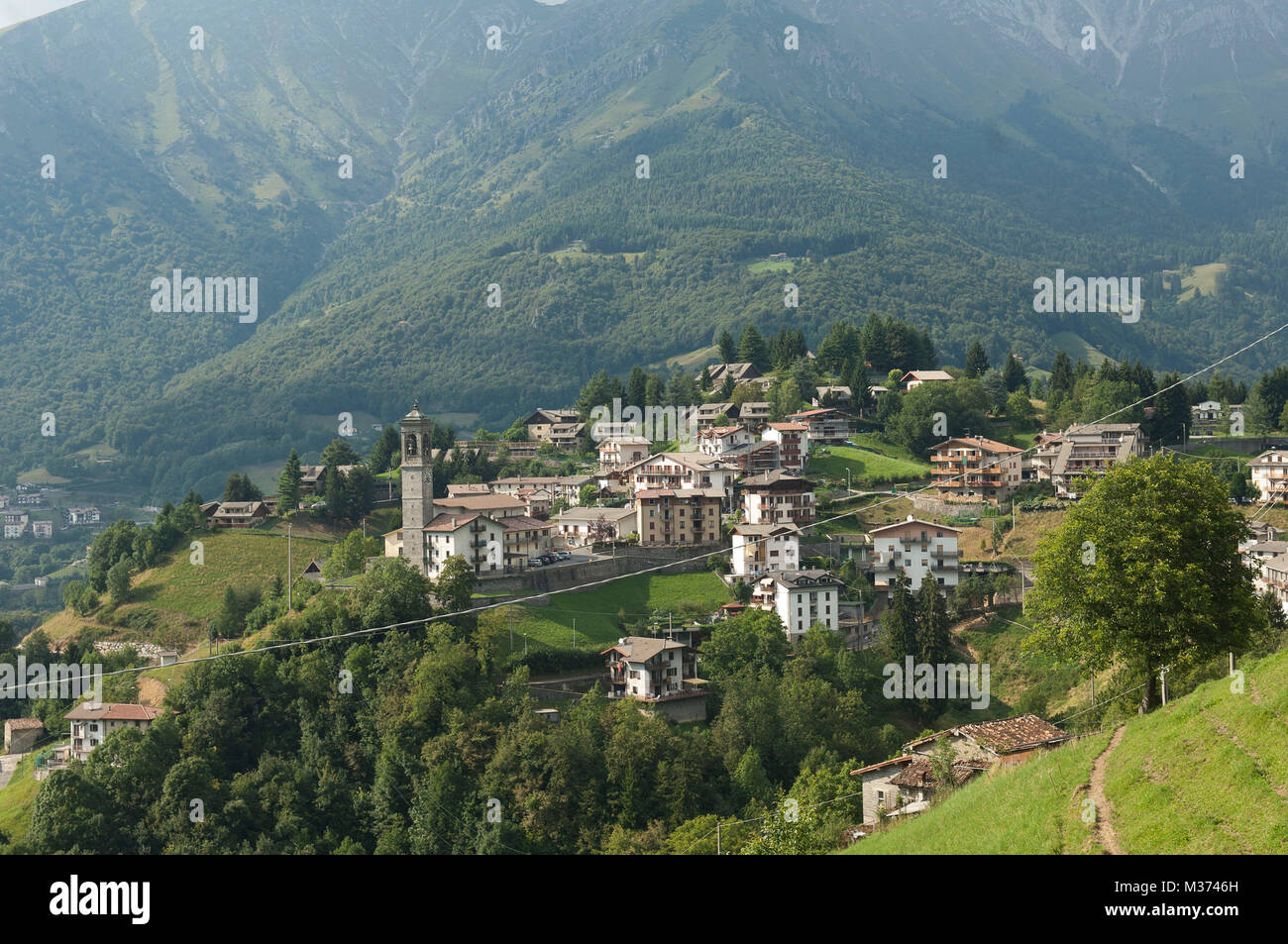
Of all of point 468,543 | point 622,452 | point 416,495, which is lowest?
point 468,543

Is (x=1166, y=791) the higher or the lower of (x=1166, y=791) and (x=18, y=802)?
the higher

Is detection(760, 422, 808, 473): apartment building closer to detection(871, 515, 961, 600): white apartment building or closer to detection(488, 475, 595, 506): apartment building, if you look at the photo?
→ detection(488, 475, 595, 506): apartment building

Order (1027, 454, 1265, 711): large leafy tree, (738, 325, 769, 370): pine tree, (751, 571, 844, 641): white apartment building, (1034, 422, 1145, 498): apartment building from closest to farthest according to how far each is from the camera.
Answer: (1027, 454, 1265, 711): large leafy tree < (751, 571, 844, 641): white apartment building < (1034, 422, 1145, 498): apartment building < (738, 325, 769, 370): pine tree

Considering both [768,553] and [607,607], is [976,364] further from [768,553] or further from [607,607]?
[607,607]

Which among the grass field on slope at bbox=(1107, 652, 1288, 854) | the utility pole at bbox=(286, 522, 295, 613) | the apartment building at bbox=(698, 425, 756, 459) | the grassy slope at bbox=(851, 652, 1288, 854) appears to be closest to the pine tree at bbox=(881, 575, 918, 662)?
the apartment building at bbox=(698, 425, 756, 459)

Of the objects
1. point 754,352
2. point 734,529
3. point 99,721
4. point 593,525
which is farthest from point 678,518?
point 754,352

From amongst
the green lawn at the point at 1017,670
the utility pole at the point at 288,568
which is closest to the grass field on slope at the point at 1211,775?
the green lawn at the point at 1017,670

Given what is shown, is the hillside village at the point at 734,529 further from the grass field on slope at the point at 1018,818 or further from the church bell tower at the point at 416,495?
the grass field on slope at the point at 1018,818
